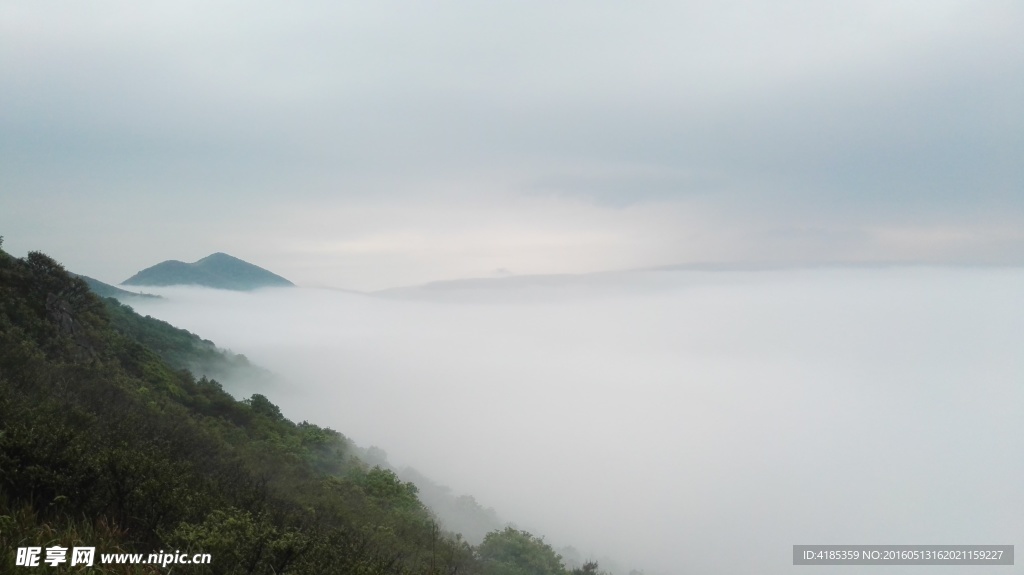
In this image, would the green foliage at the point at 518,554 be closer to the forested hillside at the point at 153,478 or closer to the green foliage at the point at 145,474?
the forested hillside at the point at 153,478

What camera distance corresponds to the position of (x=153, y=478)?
23.8ft

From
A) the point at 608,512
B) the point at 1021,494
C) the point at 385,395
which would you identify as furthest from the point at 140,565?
the point at 1021,494

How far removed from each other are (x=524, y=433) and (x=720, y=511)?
59.6m

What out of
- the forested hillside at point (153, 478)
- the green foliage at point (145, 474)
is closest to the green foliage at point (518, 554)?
the forested hillside at point (153, 478)

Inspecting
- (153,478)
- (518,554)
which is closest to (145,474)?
(153,478)

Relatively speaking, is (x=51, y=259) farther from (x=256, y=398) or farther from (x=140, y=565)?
(x=140, y=565)

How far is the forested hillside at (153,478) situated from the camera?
245 inches

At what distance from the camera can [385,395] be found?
531 ft

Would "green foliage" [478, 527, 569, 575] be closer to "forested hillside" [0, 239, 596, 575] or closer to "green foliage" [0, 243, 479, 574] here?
"forested hillside" [0, 239, 596, 575]

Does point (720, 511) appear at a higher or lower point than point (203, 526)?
lower

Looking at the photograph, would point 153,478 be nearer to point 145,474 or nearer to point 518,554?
point 145,474

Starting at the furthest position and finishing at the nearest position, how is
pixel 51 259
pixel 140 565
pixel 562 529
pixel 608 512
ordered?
pixel 608 512 → pixel 562 529 → pixel 51 259 → pixel 140 565

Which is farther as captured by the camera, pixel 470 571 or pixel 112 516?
pixel 470 571

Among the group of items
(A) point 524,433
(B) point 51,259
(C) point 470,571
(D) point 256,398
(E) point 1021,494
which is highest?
(B) point 51,259
